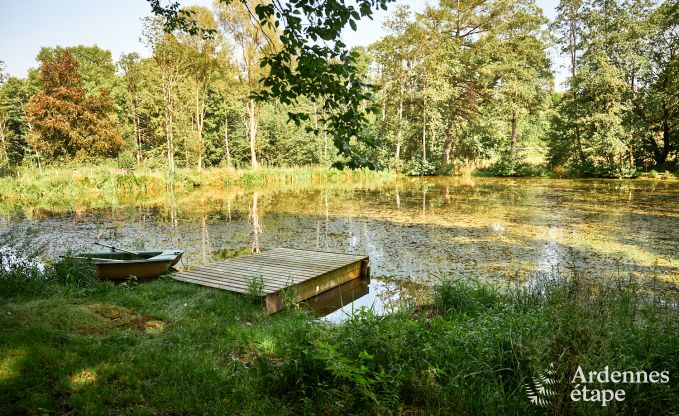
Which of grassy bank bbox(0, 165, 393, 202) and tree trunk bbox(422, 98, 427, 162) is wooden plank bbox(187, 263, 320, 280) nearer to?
grassy bank bbox(0, 165, 393, 202)

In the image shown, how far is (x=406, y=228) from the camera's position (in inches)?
500

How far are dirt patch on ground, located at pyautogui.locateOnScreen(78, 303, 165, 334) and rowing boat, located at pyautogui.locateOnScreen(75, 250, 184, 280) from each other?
1944 millimetres

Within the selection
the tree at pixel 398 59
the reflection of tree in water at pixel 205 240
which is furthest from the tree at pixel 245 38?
the reflection of tree in water at pixel 205 240

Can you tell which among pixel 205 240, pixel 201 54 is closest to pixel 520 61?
pixel 201 54

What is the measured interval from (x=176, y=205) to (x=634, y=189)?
23.7m

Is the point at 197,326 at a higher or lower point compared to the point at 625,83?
lower

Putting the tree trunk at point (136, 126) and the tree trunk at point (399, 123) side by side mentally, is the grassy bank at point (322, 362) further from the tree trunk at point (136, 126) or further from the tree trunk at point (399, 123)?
the tree trunk at point (136, 126)

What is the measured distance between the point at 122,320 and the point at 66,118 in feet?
97.2

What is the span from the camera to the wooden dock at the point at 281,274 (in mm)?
6355

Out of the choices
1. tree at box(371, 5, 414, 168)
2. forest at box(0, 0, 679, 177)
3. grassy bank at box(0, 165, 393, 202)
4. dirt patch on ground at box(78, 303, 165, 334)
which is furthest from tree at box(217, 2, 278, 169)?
dirt patch on ground at box(78, 303, 165, 334)

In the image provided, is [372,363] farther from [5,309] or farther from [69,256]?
[69,256]

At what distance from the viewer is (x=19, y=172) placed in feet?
70.9

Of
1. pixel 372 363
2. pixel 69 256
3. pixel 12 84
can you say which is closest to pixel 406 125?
pixel 69 256

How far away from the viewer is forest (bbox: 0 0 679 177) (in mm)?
27250
